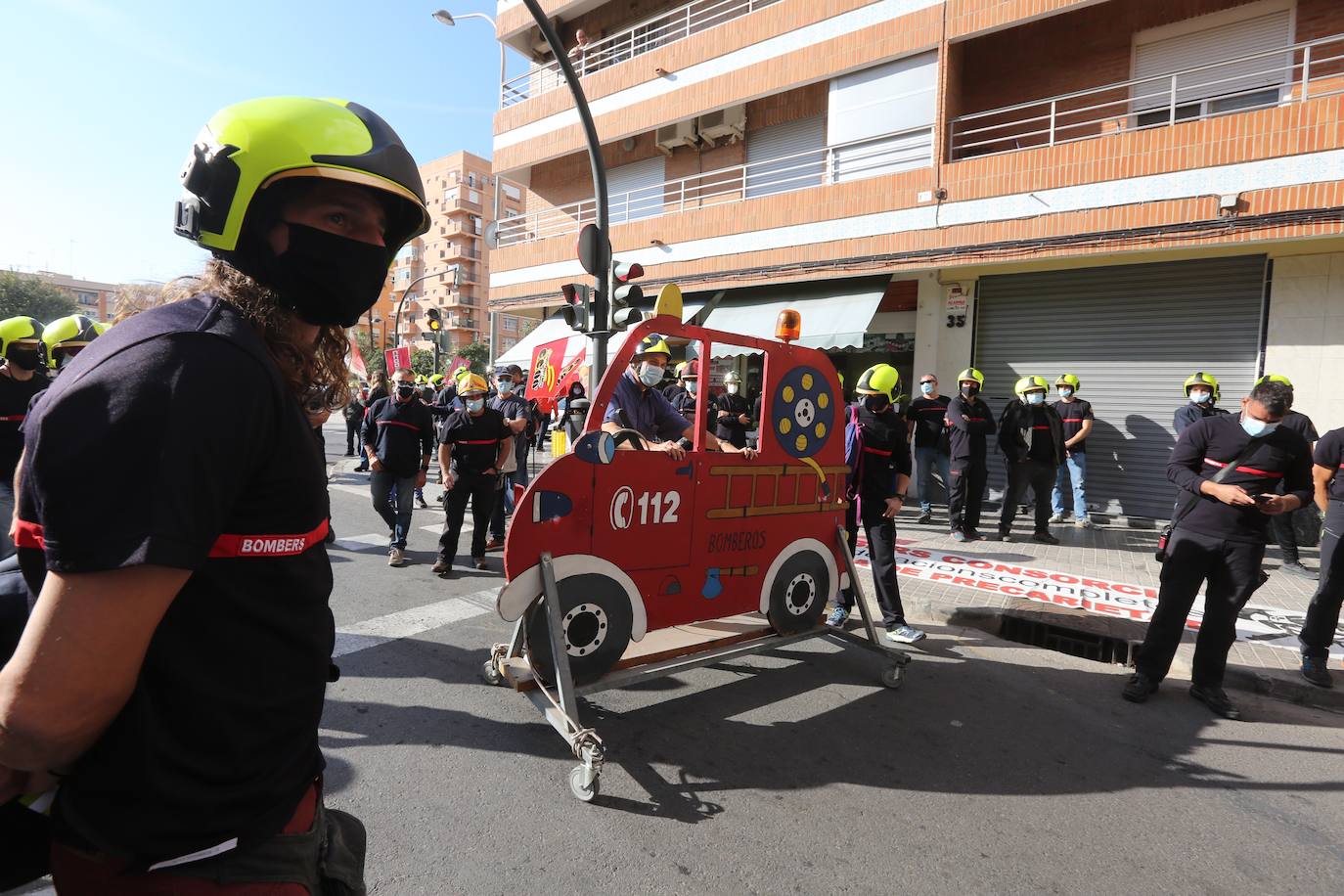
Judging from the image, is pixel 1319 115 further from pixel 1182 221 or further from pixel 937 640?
pixel 937 640

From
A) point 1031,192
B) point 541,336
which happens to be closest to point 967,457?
point 1031,192

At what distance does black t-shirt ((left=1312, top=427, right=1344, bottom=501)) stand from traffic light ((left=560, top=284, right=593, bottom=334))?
6.62m

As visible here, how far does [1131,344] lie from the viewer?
9969 mm

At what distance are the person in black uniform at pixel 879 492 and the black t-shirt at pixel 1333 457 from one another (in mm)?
2885

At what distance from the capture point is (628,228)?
14.8 metres

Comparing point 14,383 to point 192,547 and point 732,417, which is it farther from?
point 732,417

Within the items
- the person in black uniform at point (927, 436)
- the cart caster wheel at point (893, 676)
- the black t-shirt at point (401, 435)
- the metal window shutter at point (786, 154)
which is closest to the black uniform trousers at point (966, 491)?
the person in black uniform at point (927, 436)

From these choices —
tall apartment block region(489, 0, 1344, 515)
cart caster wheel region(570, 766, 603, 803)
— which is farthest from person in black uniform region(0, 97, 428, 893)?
tall apartment block region(489, 0, 1344, 515)

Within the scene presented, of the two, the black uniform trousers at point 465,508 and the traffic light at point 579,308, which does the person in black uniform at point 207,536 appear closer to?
the black uniform trousers at point 465,508

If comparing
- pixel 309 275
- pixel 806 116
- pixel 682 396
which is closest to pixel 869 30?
pixel 806 116

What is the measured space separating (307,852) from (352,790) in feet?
7.51

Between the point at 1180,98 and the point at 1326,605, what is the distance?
28.5ft

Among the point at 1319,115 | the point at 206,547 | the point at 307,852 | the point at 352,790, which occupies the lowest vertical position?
the point at 352,790

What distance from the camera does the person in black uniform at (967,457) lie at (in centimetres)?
878
